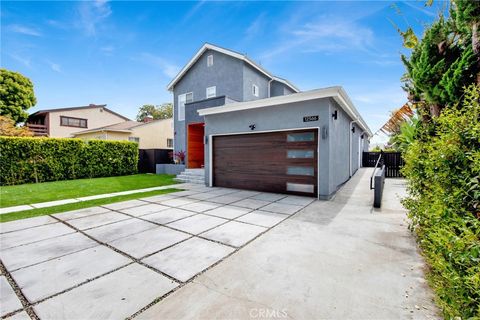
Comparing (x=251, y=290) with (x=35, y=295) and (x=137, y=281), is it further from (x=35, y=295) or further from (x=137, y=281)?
(x=35, y=295)

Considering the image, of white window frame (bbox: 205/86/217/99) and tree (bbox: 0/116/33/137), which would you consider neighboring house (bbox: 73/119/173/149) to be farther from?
white window frame (bbox: 205/86/217/99)

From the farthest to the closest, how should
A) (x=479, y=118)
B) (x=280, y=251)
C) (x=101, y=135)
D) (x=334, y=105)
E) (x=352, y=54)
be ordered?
(x=101, y=135) → (x=352, y=54) → (x=334, y=105) → (x=280, y=251) → (x=479, y=118)

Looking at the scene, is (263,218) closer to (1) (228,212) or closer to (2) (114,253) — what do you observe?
(1) (228,212)

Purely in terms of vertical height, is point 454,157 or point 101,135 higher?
point 101,135

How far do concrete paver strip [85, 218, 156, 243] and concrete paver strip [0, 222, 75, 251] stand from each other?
516 millimetres

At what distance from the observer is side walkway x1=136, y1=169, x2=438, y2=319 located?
75.9 inches

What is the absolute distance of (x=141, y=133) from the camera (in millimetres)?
19391

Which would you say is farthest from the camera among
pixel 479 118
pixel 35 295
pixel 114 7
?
pixel 114 7

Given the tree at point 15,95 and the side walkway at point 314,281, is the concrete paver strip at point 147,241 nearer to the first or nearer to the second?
the side walkway at point 314,281

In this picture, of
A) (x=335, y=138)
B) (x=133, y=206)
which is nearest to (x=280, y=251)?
(x=133, y=206)

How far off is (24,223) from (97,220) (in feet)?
4.73

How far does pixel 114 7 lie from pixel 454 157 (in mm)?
12675

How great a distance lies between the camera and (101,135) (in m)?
18.2

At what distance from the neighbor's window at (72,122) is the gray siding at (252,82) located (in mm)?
19077
